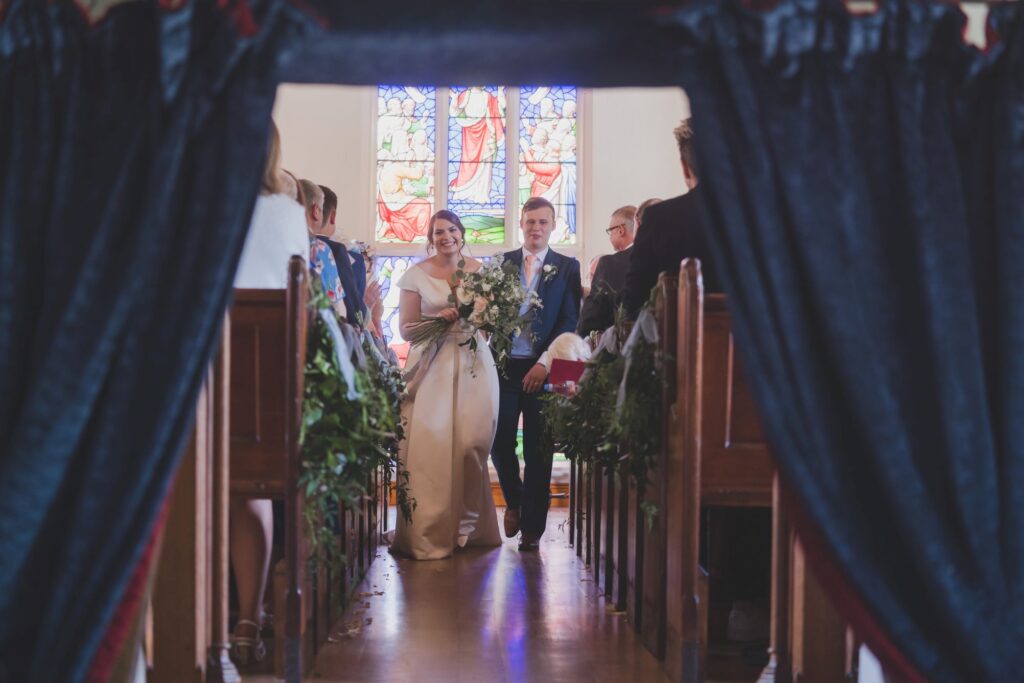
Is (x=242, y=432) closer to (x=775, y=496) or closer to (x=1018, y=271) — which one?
(x=775, y=496)

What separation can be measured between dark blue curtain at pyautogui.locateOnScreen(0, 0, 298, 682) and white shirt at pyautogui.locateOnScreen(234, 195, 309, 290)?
1.01m

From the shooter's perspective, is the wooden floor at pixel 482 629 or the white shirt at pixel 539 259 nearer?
the wooden floor at pixel 482 629

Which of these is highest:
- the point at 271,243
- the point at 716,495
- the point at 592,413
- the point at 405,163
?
the point at 405,163

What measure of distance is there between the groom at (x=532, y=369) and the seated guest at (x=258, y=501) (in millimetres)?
2534

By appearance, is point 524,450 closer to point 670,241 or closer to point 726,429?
point 670,241

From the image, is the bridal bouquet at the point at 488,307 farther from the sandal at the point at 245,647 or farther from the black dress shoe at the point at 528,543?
the sandal at the point at 245,647

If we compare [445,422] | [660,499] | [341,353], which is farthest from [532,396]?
[341,353]

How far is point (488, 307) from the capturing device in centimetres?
587

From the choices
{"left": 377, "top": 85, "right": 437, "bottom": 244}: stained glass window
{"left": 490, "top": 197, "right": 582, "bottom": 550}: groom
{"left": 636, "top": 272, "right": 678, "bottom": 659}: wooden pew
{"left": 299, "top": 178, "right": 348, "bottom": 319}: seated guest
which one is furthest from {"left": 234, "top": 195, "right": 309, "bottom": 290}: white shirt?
{"left": 377, "top": 85, "right": 437, "bottom": 244}: stained glass window

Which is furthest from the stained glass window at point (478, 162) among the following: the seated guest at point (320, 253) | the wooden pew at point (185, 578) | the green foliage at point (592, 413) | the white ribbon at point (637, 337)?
the wooden pew at point (185, 578)

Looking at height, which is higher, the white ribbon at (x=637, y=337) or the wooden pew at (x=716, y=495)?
the white ribbon at (x=637, y=337)

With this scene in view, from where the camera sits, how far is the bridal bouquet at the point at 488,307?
5875 millimetres

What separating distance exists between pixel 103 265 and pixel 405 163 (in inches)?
312

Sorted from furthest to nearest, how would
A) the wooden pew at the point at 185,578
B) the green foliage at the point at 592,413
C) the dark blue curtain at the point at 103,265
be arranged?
the green foliage at the point at 592,413 < the wooden pew at the point at 185,578 < the dark blue curtain at the point at 103,265
